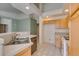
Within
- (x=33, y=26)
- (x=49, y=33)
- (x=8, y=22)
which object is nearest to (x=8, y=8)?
(x=8, y=22)

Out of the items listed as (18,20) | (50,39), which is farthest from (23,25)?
(50,39)

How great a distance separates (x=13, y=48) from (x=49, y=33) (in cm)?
53

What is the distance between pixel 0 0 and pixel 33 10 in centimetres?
40

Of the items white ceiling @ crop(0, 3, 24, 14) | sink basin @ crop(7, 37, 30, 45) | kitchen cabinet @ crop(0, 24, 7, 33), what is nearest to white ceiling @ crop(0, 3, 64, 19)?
white ceiling @ crop(0, 3, 24, 14)

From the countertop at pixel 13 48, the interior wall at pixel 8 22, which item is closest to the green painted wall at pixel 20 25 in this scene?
the interior wall at pixel 8 22

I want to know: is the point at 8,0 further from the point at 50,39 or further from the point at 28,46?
the point at 50,39

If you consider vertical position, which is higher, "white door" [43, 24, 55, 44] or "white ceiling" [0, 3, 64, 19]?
"white ceiling" [0, 3, 64, 19]

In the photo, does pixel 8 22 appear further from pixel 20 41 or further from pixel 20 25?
pixel 20 41

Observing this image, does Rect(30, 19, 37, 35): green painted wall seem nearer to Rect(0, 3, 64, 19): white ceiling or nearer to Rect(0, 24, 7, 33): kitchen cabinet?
Rect(0, 3, 64, 19): white ceiling

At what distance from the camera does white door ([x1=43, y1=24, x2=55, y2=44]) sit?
1.27m

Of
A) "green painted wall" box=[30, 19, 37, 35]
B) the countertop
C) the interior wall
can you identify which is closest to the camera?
the countertop

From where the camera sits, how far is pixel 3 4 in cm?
90

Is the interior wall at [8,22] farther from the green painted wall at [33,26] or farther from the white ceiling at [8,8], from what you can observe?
the green painted wall at [33,26]

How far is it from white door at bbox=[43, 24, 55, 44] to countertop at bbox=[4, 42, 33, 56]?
23 cm
